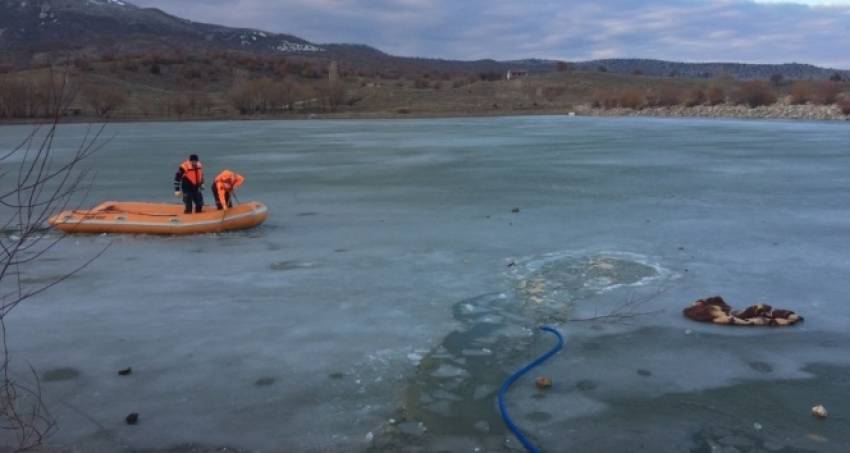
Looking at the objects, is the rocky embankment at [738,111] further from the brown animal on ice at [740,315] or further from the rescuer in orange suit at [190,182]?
the brown animal on ice at [740,315]

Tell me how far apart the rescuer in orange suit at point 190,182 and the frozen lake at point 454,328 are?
0.83m

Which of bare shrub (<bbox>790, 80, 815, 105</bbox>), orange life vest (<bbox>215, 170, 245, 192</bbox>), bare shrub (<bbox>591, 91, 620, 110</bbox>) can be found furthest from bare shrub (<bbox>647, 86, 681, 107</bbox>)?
orange life vest (<bbox>215, 170, 245, 192</bbox>)

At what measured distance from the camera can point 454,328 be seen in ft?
19.2

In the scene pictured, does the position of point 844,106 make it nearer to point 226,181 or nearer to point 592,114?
point 592,114

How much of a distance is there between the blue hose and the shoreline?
36.0 meters

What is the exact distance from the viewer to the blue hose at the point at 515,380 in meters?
4.02

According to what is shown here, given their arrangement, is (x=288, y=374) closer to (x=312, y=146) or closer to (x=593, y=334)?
(x=593, y=334)

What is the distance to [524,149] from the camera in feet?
73.6

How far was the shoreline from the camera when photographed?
129 ft

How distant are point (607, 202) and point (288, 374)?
8.13 meters

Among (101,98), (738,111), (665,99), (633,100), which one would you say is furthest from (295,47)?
(738,111)

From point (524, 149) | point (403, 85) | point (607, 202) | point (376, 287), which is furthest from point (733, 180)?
point (403, 85)

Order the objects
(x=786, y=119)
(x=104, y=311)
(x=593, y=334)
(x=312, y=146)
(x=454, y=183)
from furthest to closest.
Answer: (x=786, y=119)
(x=312, y=146)
(x=454, y=183)
(x=104, y=311)
(x=593, y=334)

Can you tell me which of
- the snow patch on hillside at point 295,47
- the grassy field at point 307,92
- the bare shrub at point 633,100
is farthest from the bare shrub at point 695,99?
the snow patch on hillside at point 295,47
